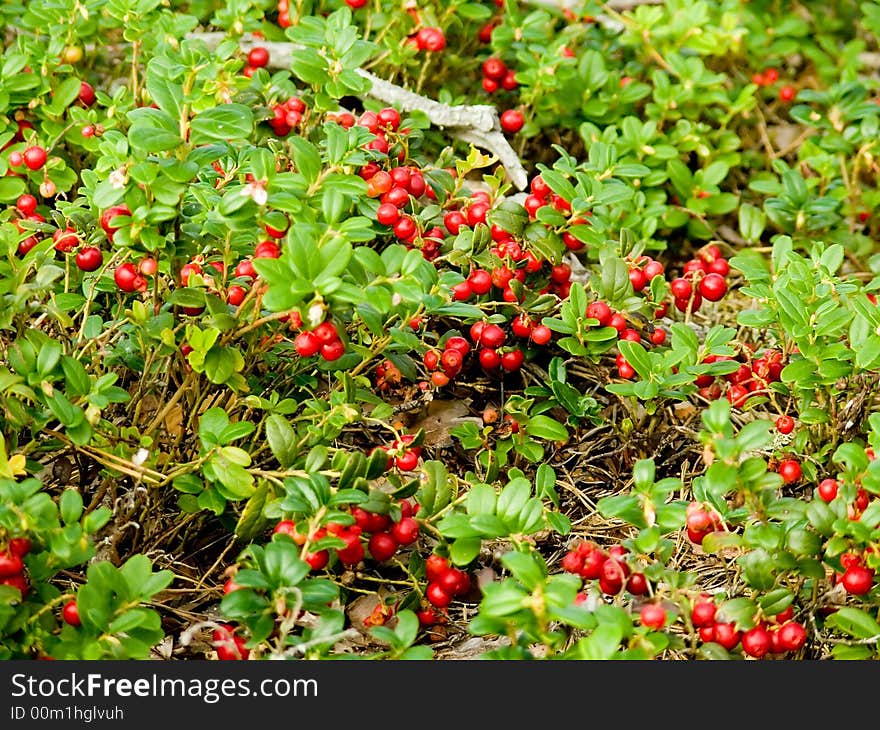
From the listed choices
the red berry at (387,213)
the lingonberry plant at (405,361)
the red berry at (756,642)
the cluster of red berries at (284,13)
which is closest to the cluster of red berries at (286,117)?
the lingonberry plant at (405,361)

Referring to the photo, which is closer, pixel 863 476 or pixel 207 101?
pixel 863 476

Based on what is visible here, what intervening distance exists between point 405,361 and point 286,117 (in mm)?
923

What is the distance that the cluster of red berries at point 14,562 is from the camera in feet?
6.63

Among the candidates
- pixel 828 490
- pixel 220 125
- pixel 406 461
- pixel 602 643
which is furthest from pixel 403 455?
pixel 828 490

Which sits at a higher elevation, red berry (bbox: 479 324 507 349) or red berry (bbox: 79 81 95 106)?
red berry (bbox: 79 81 95 106)

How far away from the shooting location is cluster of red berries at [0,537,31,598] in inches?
79.5

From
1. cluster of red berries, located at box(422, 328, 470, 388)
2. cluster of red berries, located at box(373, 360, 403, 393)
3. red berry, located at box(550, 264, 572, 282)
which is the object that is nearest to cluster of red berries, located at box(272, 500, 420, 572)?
cluster of red berries, located at box(422, 328, 470, 388)

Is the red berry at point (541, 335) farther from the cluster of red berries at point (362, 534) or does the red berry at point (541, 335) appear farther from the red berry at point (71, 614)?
the red berry at point (71, 614)

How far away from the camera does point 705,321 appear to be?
3.62 m

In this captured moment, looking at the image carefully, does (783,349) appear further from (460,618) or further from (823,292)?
(460,618)

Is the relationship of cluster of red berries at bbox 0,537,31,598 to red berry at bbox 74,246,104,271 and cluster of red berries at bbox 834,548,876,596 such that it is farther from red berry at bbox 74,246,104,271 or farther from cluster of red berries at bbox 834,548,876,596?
cluster of red berries at bbox 834,548,876,596

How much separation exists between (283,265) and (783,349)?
1.47 m

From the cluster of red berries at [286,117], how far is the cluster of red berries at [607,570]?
1594mm

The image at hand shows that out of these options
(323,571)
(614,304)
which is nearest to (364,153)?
(614,304)
